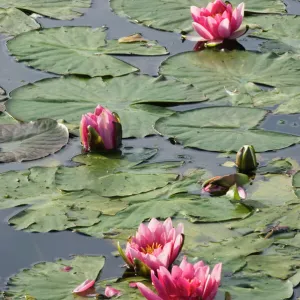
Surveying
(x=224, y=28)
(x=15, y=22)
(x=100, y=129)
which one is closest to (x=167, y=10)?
(x=224, y=28)

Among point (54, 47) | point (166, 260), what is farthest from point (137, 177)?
point (54, 47)

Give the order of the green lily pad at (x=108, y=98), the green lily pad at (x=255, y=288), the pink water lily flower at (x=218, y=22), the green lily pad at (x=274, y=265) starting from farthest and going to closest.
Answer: the pink water lily flower at (x=218, y=22) → the green lily pad at (x=108, y=98) → the green lily pad at (x=274, y=265) → the green lily pad at (x=255, y=288)

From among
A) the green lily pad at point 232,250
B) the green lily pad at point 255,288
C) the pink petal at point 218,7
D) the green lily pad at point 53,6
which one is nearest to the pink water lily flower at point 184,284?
the green lily pad at point 255,288

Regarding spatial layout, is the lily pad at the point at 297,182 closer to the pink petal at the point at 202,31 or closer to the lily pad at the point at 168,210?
the lily pad at the point at 168,210

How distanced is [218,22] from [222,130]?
3.10 ft

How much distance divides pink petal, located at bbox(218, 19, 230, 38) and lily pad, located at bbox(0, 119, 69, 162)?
1119 mm

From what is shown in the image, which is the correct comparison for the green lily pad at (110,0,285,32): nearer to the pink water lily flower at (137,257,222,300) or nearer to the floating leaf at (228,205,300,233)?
the floating leaf at (228,205,300,233)

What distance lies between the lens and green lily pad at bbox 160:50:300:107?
12.2 feet

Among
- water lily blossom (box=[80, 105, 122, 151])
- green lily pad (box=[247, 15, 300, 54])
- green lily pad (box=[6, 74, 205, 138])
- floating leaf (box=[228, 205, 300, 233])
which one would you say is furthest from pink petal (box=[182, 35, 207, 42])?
floating leaf (box=[228, 205, 300, 233])

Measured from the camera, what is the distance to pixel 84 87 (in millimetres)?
3779

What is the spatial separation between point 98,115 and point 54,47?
3.09 feet

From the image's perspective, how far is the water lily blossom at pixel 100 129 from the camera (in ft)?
10.8

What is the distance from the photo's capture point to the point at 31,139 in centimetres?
339

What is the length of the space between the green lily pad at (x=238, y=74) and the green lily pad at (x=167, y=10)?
15.4 inches
